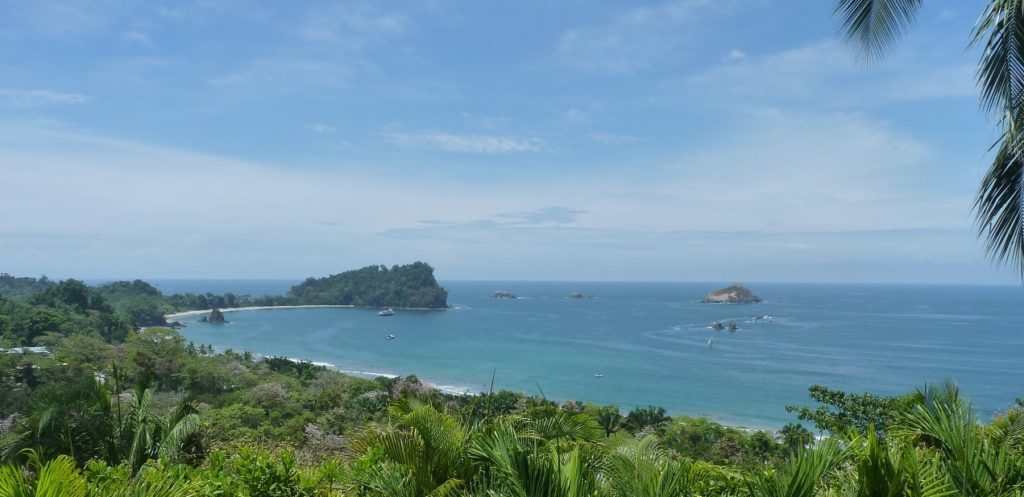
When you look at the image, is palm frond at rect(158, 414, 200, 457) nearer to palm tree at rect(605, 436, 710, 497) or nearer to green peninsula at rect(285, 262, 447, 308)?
palm tree at rect(605, 436, 710, 497)

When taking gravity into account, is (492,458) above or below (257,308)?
above

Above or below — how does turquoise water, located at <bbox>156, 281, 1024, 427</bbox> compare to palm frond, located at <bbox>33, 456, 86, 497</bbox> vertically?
below

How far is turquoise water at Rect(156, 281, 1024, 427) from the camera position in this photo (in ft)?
128

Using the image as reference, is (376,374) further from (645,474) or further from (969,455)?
(969,455)

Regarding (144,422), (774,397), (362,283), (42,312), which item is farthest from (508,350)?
(362,283)

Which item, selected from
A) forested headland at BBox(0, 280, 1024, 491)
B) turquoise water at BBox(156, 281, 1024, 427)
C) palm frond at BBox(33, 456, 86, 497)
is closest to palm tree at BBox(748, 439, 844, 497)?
forested headland at BBox(0, 280, 1024, 491)

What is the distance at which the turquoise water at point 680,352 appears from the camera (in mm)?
39031

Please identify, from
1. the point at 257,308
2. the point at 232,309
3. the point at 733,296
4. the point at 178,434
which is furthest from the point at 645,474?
the point at 733,296

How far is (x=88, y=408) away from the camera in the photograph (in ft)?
23.1

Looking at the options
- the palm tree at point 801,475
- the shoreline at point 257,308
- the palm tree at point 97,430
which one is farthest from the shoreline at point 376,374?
the palm tree at point 97,430

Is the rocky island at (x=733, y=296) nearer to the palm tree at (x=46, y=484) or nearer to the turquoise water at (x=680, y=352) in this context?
the turquoise water at (x=680, y=352)

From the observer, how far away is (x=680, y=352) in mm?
55000

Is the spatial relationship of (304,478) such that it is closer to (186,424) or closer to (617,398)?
(186,424)

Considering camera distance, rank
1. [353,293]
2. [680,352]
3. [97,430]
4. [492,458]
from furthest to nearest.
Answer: [353,293]
[680,352]
[97,430]
[492,458]
